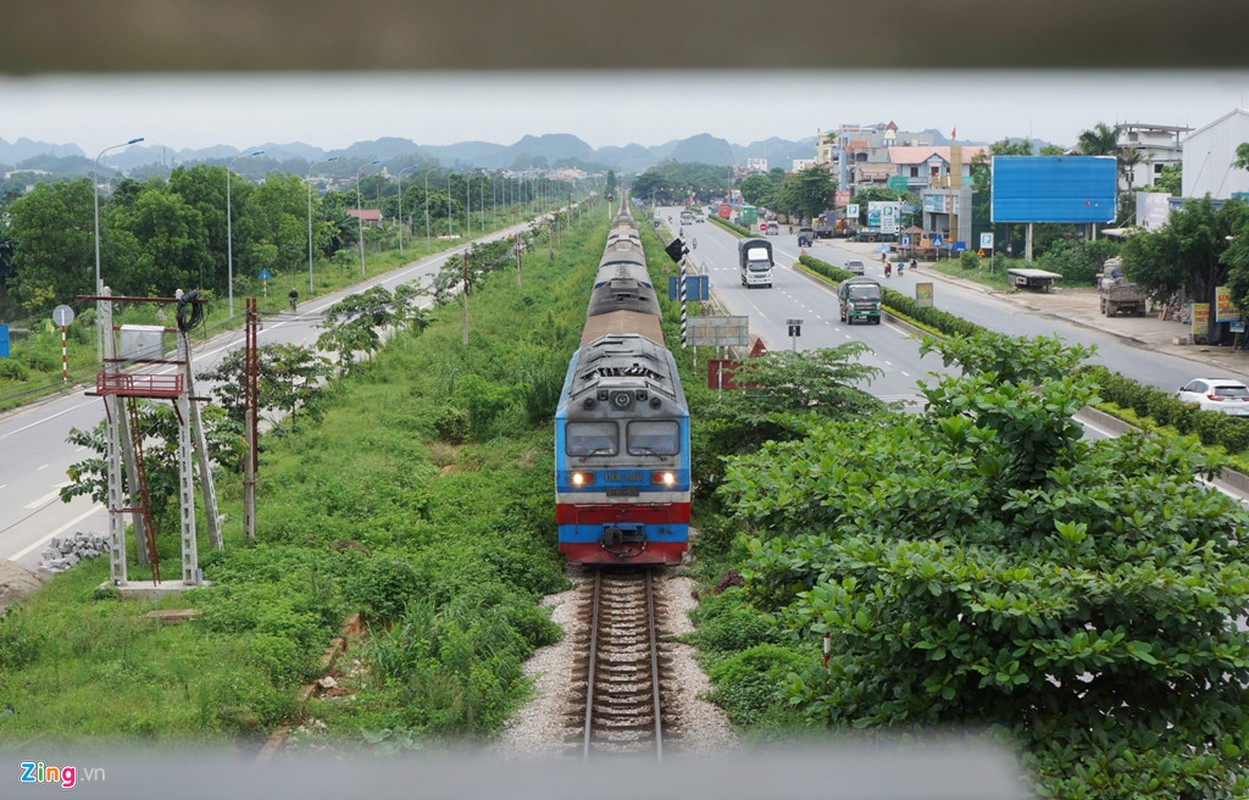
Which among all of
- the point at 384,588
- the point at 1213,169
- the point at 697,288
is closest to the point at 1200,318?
the point at 1213,169

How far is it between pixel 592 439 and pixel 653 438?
0.49 metres

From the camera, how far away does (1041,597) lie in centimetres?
361

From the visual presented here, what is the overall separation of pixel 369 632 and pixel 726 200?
36.7m

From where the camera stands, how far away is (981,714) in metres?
3.90

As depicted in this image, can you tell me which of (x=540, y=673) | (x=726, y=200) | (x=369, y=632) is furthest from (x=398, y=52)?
(x=726, y=200)

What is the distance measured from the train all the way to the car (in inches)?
339

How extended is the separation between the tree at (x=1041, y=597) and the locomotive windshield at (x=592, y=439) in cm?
533

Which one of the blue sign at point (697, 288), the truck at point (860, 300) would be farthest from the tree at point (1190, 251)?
the blue sign at point (697, 288)

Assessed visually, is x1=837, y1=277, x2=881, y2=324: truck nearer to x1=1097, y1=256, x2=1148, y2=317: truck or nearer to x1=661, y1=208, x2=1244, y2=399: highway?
x1=661, y1=208, x2=1244, y2=399: highway

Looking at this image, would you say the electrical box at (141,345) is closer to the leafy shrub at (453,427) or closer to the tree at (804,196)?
the leafy shrub at (453,427)

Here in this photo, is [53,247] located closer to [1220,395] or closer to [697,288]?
[697,288]

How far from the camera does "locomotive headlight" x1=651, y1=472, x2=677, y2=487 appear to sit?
10195 mm

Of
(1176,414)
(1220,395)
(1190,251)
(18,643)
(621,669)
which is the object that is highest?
(1190,251)

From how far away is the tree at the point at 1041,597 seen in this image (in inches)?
141
